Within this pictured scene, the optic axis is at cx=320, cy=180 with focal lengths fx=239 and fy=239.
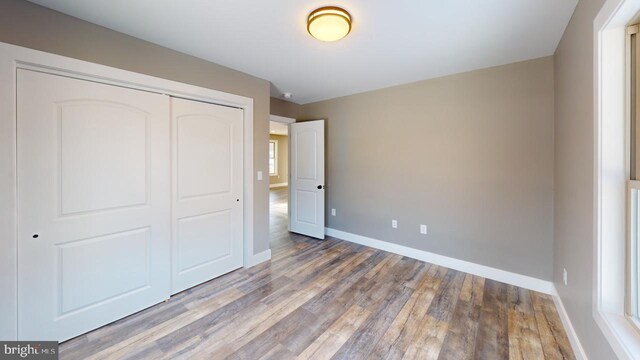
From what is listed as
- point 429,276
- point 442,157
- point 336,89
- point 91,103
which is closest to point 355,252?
point 429,276

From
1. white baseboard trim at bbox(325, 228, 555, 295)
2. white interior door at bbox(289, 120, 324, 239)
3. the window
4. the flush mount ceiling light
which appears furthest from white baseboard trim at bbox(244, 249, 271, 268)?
the window

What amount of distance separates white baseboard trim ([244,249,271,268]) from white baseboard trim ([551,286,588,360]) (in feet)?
9.43

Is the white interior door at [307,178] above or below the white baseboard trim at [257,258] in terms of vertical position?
above

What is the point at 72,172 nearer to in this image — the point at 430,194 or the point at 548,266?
the point at 430,194

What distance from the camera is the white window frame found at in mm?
1184

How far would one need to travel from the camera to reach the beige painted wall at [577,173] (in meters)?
1.38

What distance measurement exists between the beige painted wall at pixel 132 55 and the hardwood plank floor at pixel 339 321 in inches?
36.2

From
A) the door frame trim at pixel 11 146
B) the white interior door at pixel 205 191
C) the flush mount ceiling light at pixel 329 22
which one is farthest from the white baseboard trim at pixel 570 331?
the door frame trim at pixel 11 146

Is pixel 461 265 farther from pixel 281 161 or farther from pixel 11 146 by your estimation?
pixel 281 161

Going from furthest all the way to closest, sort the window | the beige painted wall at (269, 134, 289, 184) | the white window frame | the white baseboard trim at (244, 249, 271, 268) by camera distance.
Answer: the beige painted wall at (269, 134, 289, 184) → the window → the white baseboard trim at (244, 249, 271, 268) → the white window frame

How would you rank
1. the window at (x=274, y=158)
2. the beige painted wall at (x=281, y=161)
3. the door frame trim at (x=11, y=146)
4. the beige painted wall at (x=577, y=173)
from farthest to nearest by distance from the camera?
the beige painted wall at (x=281, y=161) → the window at (x=274, y=158) → the door frame trim at (x=11, y=146) → the beige painted wall at (x=577, y=173)

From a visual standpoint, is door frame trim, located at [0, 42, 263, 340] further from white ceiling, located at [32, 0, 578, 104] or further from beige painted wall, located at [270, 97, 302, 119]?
beige painted wall, located at [270, 97, 302, 119]

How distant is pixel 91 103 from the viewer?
6.07 feet

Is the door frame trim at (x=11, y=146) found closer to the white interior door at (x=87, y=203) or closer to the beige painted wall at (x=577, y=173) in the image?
the white interior door at (x=87, y=203)
